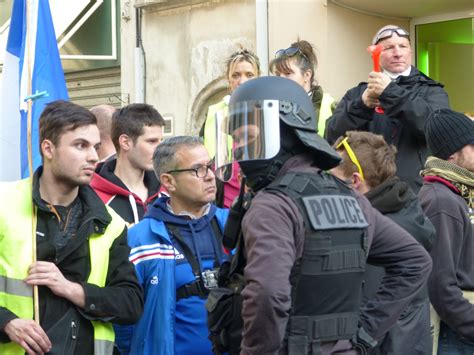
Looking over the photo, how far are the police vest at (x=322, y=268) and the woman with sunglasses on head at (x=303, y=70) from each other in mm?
3027

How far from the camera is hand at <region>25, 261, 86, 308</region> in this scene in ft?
14.5

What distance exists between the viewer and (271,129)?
150 inches

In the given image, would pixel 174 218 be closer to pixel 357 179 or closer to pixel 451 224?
pixel 357 179

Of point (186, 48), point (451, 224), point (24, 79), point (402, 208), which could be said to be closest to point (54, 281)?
point (24, 79)

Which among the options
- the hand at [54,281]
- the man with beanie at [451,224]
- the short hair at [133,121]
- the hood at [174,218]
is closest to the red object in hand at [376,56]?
the man with beanie at [451,224]

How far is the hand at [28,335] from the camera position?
14.2 ft

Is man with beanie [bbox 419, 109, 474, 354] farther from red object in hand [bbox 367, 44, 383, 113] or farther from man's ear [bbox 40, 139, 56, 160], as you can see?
man's ear [bbox 40, 139, 56, 160]

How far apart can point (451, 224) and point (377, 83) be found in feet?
5.05

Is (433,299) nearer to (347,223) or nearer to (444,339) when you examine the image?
(444,339)

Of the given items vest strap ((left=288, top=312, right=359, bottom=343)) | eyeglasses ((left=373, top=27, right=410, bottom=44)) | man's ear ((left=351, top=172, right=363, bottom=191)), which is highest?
eyeglasses ((left=373, top=27, right=410, bottom=44))

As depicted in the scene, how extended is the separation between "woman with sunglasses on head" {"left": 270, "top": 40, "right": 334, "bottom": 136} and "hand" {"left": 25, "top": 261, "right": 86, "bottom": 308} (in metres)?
2.73

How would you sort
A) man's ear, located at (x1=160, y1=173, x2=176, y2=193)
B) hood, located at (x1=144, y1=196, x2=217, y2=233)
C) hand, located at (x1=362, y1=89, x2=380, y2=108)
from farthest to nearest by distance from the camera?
hand, located at (x1=362, y1=89, x2=380, y2=108)
man's ear, located at (x1=160, y1=173, x2=176, y2=193)
hood, located at (x1=144, y1=196, x2=217, y2=233)

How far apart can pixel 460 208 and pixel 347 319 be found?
4.58 feet

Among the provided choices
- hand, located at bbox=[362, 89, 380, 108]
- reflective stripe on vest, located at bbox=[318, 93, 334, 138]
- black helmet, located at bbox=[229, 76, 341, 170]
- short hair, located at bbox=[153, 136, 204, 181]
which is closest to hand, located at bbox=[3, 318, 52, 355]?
short hair, located at bbox=[153, 136, 204, 181]
